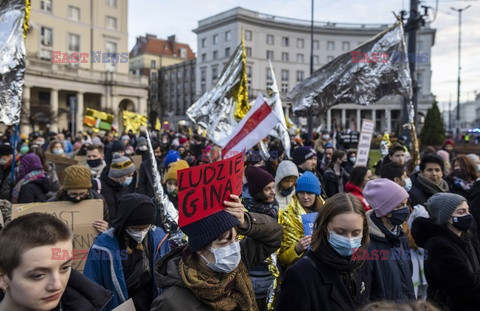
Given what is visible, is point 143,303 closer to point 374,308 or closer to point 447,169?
point 374,308

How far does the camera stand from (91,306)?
216 centimetres

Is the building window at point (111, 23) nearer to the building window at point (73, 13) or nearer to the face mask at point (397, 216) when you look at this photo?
the building window at point (73, 13)

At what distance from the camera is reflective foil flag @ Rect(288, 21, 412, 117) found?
8.54 m

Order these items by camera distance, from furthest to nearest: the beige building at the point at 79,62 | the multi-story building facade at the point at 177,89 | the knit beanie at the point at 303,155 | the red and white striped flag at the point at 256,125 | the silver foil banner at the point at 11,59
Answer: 1. the multi-story building facade at the point at 177,89
2. the beige building at the point at 79,62
3. the knit beanie at the point at 303,155
4. the red and white striped flag at the point at 256,125
5. the silver foil banner at the point at 11,59

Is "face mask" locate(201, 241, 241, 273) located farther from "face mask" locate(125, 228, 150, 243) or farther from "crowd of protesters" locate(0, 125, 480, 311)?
"face mask" locate(125, 228, 150, 243)

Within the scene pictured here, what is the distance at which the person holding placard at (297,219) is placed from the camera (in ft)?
11.9

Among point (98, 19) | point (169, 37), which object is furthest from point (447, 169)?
point (169, 37)

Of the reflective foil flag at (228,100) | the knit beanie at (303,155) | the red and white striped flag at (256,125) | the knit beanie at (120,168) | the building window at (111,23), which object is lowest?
the knit beanie at (120,168)

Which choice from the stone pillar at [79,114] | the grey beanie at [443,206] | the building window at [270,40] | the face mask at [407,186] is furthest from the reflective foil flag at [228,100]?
the building window at [270,40]

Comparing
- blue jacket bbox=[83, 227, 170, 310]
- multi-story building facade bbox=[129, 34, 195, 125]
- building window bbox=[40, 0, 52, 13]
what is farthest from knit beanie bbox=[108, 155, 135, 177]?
multi-story building facade bbox=[129, 34, 195, 125]

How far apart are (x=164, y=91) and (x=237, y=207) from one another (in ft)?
296

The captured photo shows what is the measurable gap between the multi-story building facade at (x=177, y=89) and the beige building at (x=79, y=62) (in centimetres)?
3146

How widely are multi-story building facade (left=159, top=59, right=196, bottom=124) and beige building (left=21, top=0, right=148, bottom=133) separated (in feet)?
103

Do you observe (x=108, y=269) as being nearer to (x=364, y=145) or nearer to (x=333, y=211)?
(x=333, y=211)
